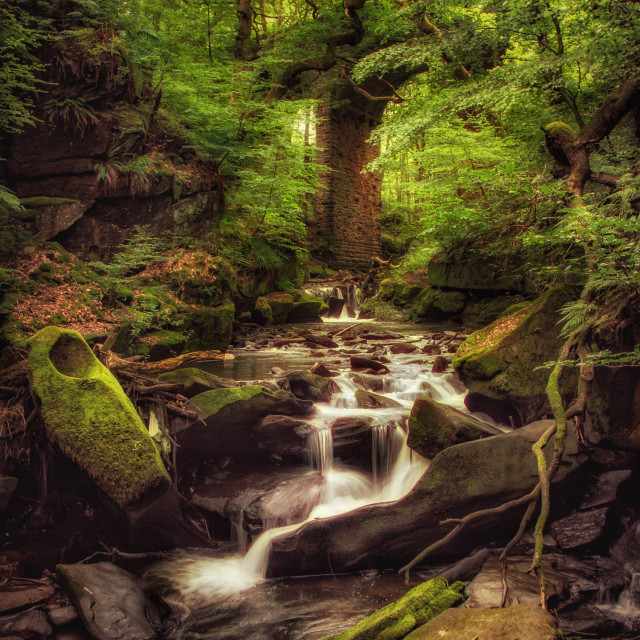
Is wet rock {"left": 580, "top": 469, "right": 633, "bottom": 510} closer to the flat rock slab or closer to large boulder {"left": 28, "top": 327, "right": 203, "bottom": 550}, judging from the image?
large boulder {"left": 28, "top": 327, "right": 203, "bottom": 550}

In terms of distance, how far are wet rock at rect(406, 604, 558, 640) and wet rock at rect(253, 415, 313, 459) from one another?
2320mm

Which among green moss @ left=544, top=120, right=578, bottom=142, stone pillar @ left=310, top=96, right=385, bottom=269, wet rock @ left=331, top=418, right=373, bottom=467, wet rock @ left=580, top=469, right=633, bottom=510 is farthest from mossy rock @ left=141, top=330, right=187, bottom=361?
stone pillar @ left=310, top=96, right=385, bottom=269

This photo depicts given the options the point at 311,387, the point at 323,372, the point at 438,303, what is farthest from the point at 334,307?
the point at 311,387

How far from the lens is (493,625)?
86.0 inches

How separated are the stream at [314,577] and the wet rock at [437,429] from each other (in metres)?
0.21

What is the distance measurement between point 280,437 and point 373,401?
4.84 feet

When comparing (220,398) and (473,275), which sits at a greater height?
(473,275)

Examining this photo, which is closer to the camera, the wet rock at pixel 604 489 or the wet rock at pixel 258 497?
the wet rock at pixel 604 489

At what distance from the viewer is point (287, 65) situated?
1406cm

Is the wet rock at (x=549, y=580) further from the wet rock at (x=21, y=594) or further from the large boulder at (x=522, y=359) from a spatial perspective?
the wet rock at (x=21, y=594)

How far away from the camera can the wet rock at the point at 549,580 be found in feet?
9.27

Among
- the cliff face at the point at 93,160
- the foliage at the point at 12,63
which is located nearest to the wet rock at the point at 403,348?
the cliff face at the point at 93,160

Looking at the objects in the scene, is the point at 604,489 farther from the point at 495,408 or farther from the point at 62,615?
the point at 62,615

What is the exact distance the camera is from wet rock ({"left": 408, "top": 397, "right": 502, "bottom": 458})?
408 centimetres
